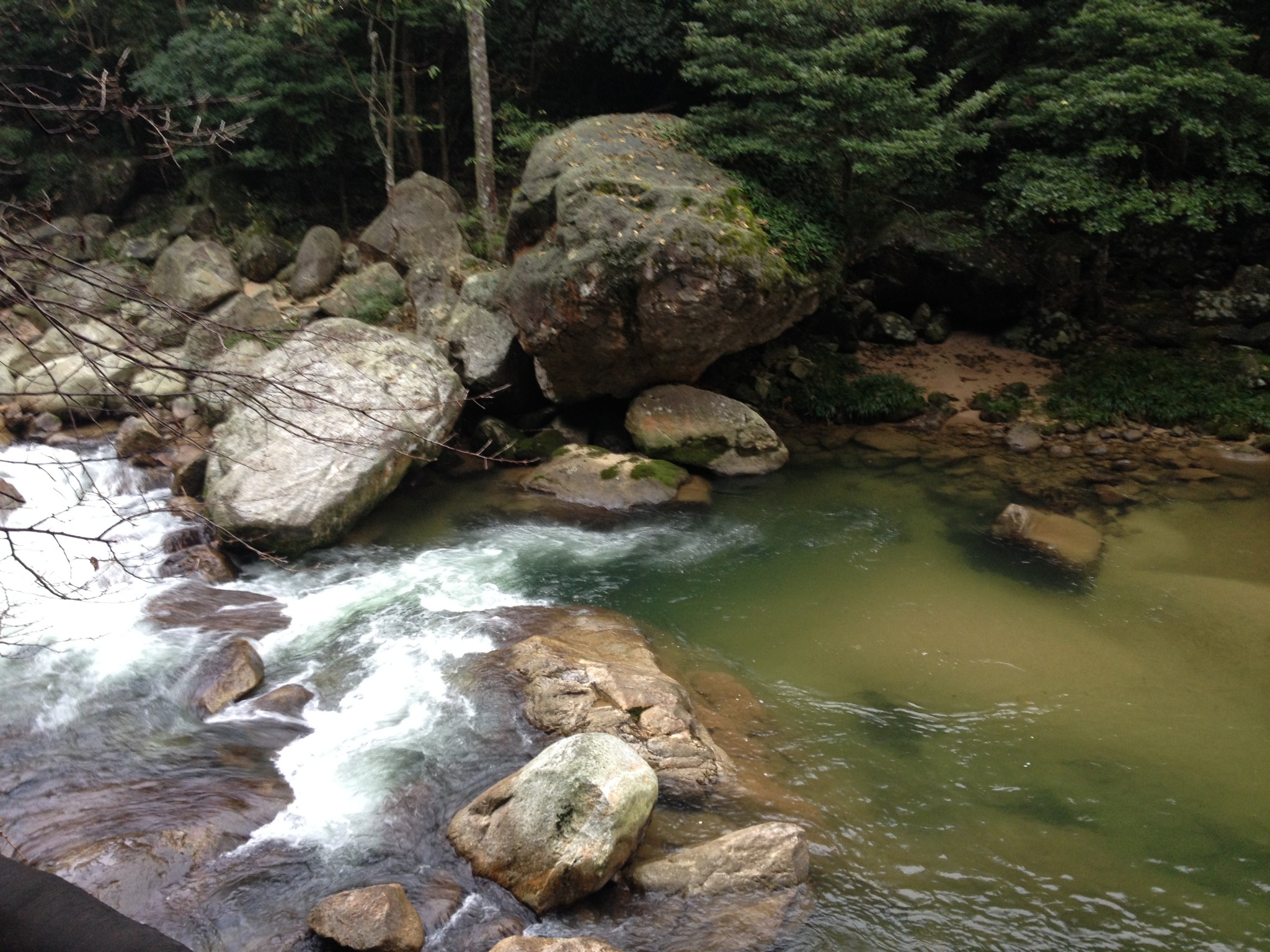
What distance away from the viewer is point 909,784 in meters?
6.00

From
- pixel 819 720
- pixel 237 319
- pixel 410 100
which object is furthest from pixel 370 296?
pixel 819 720

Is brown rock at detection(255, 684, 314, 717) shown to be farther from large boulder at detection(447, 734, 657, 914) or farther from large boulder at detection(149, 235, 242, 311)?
large boulder at detection(149, 235, 242, 311)

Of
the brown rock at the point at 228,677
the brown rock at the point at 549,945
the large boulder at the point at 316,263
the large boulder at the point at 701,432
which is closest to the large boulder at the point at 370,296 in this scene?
the large boulder at the point at 316,263

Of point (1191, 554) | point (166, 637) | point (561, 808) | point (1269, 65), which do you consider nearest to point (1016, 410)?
point (1191, 554)

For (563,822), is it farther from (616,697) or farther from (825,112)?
(825,112)

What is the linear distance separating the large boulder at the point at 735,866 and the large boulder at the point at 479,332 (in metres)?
8.28

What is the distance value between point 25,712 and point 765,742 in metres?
5.76

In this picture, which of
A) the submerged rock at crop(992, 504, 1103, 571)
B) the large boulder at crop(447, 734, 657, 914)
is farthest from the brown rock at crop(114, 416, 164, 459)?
the submerged rock at crop(992, 504, 1103, 571)

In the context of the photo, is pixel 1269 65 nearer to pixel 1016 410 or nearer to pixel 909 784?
pixel 1016 410

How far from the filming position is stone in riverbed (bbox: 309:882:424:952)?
4578 millimetres

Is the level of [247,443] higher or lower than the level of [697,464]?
higher

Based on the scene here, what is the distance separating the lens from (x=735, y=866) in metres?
5.05

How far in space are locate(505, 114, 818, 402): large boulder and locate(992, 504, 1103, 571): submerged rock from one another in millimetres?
4166

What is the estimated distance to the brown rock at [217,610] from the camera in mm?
7953
